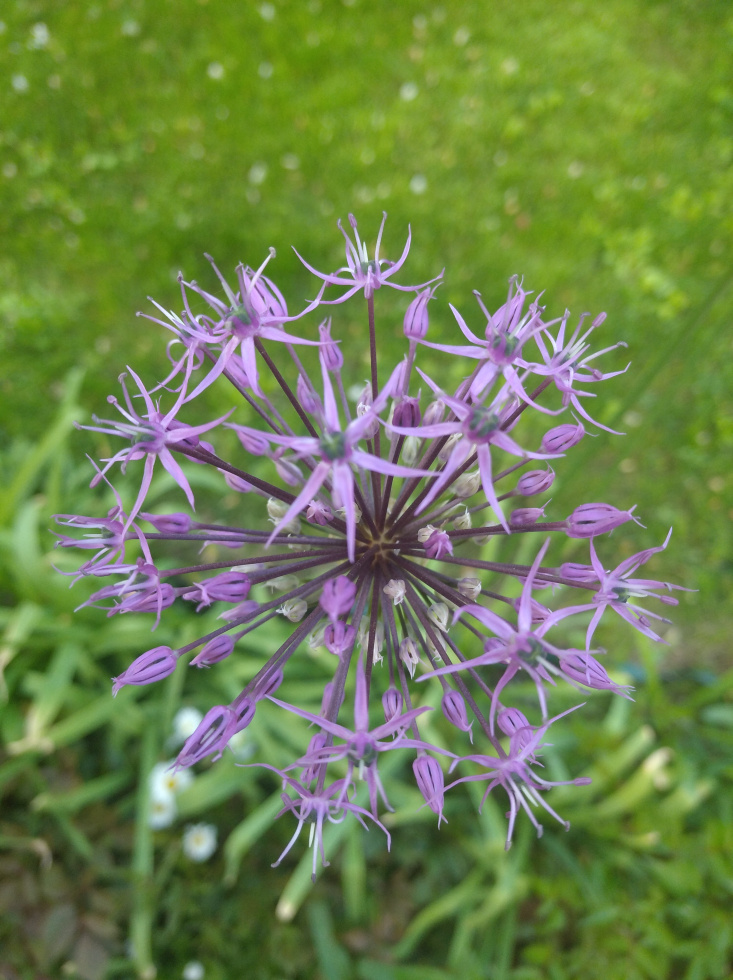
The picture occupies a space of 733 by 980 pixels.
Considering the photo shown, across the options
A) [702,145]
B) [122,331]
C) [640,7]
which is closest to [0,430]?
[122,331]

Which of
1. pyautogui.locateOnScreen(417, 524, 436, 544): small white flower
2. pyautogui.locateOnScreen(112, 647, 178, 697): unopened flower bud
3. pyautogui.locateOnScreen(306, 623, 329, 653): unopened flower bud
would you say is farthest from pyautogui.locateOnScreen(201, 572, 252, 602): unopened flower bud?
pyautogui.locateOnScreen(417, 524, 436, 544): small white flower

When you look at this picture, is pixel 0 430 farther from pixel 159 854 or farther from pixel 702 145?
pixel 702 145

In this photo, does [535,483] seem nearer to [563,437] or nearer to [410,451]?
[563,437]

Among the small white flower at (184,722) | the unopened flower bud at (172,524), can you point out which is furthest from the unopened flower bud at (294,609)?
the small white flower at (184,722)

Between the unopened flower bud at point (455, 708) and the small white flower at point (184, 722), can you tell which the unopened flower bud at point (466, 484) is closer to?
the unopened flower bud at point (455, 708)

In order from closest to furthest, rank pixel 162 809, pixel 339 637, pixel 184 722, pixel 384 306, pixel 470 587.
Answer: pixel 339 637 < pixel 470 587 < pixel 162 809 < pixel 184 722 < pixel 384 306

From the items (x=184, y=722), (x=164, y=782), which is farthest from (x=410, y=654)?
(x=164, y=782)
